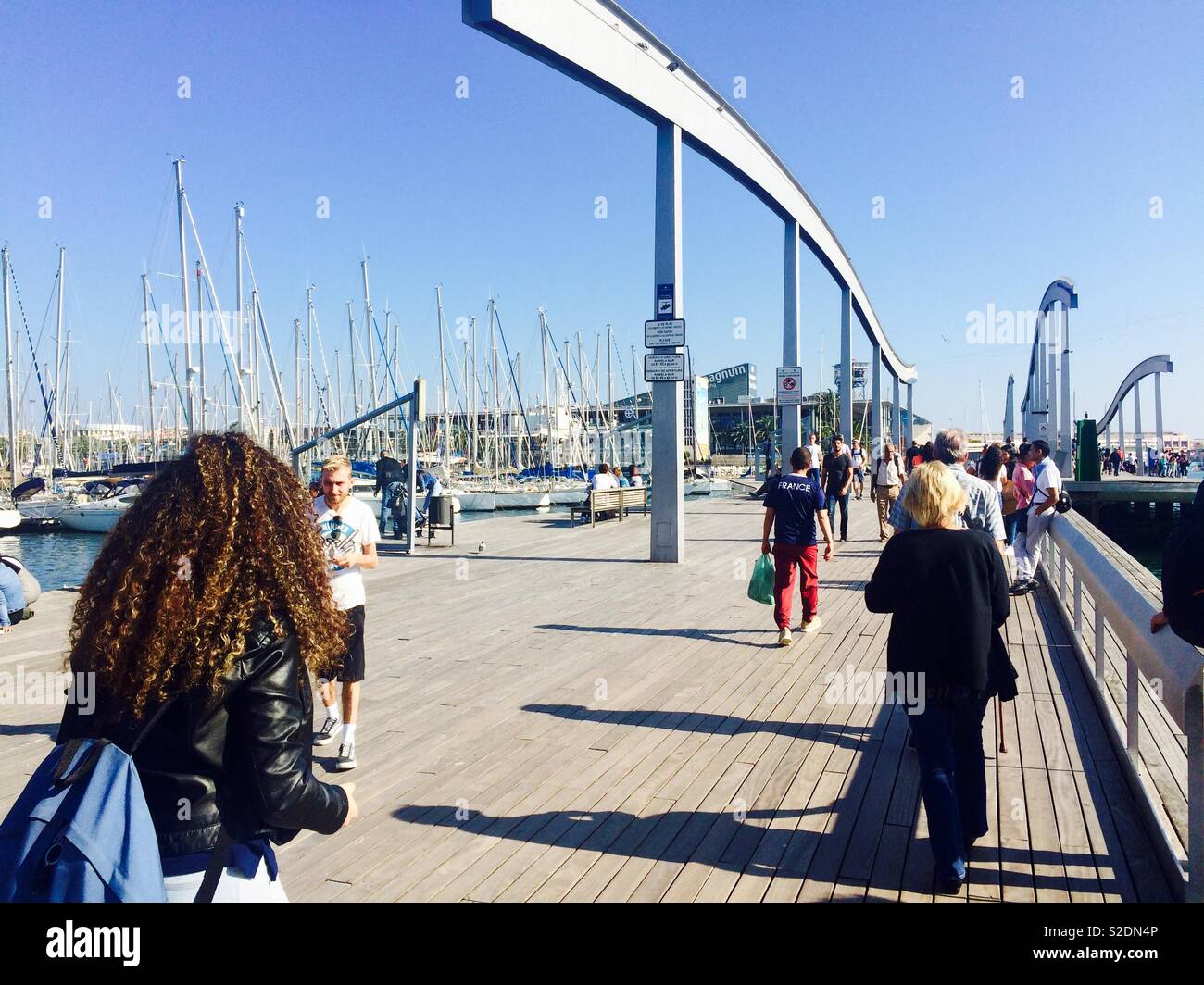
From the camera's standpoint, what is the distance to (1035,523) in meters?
10.5

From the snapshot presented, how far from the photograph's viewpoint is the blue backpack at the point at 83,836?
1.81m

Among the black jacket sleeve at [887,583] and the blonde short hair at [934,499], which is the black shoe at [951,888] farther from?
the blonde short hair at [934,499]

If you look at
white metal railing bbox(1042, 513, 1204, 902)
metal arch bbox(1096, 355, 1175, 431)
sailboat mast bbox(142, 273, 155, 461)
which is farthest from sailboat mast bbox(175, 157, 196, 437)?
metal arch bbox(1096, 355, 1175, 431)

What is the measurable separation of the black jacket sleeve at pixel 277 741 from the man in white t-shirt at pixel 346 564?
2.77m

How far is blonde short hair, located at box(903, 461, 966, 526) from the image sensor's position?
12.8 feet

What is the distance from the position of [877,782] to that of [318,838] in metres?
2.91

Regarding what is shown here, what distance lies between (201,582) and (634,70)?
11.4m

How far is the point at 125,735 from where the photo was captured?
2057mm

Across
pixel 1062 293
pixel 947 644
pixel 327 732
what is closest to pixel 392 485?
pixel 327 732

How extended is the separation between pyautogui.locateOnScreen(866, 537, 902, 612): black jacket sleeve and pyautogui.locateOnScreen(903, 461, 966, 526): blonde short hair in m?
0.16

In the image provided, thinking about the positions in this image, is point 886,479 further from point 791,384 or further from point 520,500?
point 520,500
